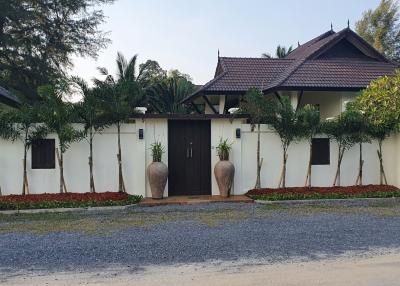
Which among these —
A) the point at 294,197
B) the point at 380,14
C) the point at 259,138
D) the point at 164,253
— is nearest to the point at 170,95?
the point at 259,138

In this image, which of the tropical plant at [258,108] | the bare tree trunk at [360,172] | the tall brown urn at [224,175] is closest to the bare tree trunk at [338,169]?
the bare tree trunk at [360,172]

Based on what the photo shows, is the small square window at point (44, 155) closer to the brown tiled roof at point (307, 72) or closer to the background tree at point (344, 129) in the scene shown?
the brown tiled roof at point (307, 72)

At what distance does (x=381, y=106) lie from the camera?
1180 centimetres

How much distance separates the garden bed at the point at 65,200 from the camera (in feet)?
32.6

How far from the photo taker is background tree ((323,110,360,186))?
1179 centimetres

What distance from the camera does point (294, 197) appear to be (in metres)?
11.0

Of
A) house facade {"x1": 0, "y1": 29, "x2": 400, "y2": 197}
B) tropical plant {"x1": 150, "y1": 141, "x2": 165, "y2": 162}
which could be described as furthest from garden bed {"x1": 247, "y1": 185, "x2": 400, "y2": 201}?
tropical plant {"x1": 150, "y1": 141, "x2": 165, "y2": 162}

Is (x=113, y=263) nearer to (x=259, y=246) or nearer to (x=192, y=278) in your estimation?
(x=192, y=278)

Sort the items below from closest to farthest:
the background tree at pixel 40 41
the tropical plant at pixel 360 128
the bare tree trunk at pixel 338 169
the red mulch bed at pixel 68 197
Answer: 1. the red mulch bed at pixel 68 197
2. the tropical plant at pixel 360 128
3. the bare tree trunk at pixel 338 169
4. the background tree at pixel 40 41

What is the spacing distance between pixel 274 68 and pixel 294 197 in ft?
27.1

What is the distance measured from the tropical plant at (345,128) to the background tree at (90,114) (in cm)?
626

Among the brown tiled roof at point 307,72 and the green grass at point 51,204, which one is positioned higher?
the brown tiled roof at point 307,72

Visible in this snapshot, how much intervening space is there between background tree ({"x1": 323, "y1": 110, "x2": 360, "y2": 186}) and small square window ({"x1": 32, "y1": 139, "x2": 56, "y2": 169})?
758cm

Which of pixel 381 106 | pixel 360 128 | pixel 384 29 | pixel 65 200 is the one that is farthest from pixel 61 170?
pixel 384 29
